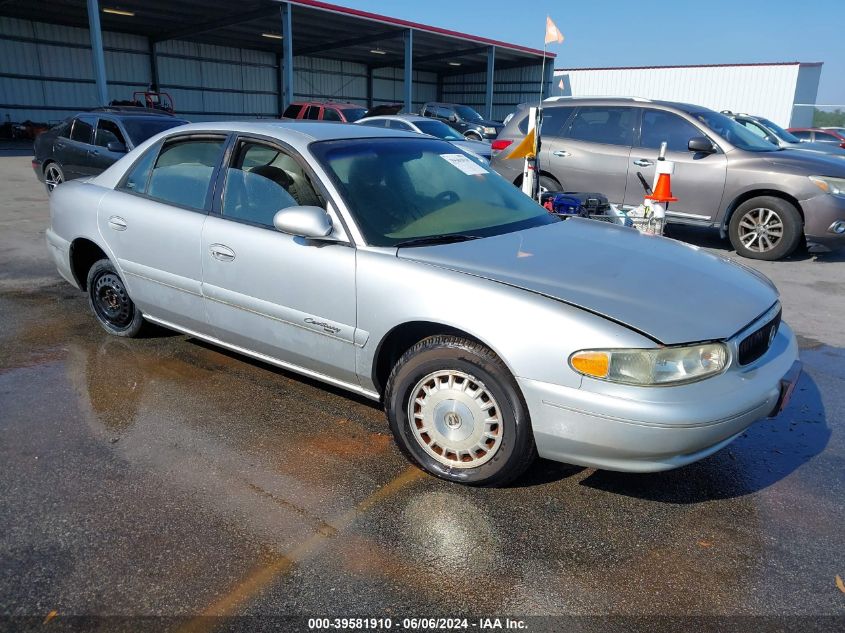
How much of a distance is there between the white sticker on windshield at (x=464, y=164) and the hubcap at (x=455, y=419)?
1577 mm

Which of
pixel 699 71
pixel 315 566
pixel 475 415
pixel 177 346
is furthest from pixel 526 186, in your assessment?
pixel 699 71

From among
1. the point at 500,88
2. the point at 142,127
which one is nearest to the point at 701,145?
the point at 142,127

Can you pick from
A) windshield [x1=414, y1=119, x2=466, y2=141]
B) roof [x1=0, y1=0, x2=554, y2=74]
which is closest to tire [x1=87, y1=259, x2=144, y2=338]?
windshield [x1=414, y1=119, x2=466, y2=141]

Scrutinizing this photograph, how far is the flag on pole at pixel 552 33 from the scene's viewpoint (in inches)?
254

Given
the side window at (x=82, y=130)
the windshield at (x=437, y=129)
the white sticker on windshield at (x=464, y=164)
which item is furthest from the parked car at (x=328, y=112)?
the white sticker on windshield at (x=464, y=164)

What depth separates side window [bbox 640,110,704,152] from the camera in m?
7.87

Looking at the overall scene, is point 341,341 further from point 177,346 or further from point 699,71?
point 699,71

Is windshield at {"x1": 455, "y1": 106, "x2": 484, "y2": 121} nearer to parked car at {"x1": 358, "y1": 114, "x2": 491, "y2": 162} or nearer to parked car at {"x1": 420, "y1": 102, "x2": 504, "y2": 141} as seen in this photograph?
parked car at {"x1": 420, "y1": 102, "x2": 504, "y2": 141}

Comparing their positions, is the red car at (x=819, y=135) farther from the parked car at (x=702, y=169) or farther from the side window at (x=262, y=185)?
the side window at (x=262, y=185)

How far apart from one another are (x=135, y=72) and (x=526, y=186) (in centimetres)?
2864

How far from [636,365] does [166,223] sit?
2.84 meters

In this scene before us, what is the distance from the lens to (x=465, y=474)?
A: 2867 mm

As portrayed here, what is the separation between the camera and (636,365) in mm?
2461

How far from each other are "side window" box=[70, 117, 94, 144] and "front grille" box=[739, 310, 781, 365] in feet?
33.3
